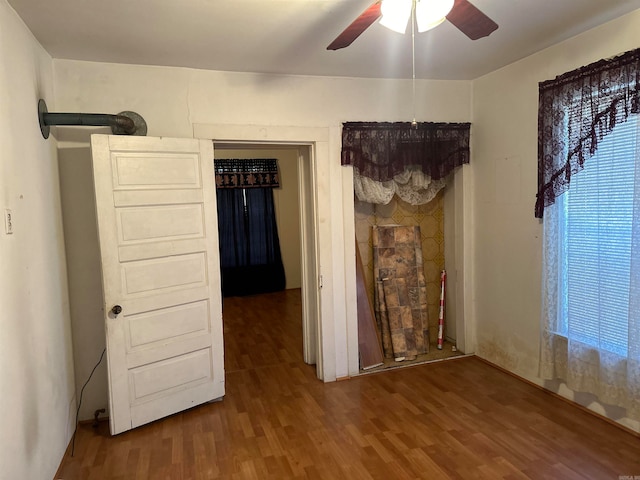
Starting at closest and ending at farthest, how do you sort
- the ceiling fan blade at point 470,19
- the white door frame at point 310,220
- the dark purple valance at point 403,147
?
the ceiling fan blade at point 470,19, the white door frame at point 310,220, the dark purple valance at point 403,147

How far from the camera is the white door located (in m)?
2.81

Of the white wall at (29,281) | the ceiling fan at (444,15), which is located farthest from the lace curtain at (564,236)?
the white wall at (29,281)

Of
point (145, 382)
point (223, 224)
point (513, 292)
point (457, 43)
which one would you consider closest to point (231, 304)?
point (223, 224)

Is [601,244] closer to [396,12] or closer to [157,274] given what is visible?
[396,12]

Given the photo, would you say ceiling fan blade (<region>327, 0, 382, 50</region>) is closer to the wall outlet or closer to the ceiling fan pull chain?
the ceiling fan pull chain

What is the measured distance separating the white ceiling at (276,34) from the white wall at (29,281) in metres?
0.30

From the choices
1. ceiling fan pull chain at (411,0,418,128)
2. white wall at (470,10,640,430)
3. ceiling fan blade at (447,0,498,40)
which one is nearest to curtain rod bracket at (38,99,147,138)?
ceiling fan pull chain at (411,0,418,128)

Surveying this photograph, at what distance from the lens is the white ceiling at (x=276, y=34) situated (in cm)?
225

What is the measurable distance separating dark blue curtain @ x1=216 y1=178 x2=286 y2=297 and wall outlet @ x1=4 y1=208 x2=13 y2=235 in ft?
17.0

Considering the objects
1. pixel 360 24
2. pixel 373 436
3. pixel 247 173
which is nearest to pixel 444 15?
pixel 360 24

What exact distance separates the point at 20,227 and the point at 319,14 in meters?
1.86

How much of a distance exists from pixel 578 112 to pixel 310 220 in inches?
84.5

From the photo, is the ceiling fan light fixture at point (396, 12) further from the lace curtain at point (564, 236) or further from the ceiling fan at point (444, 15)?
the lace curtain at point (564, 236)

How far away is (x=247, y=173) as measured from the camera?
24.0 ft
